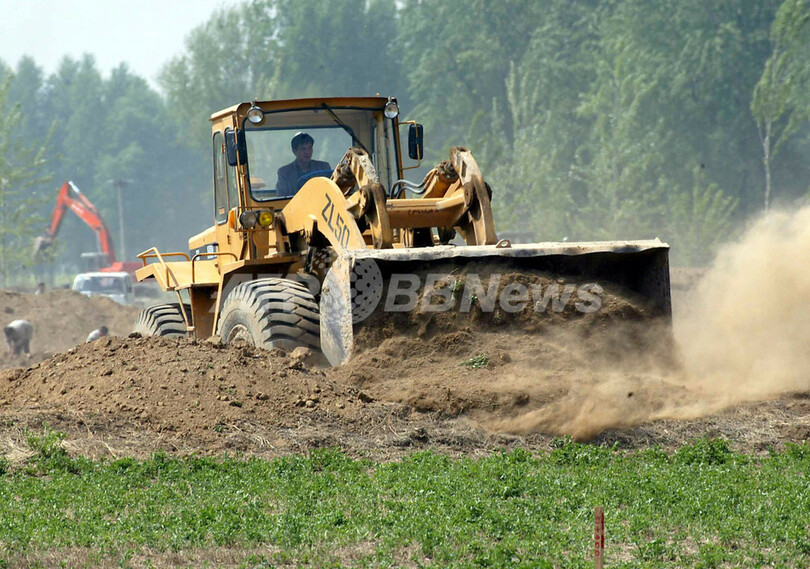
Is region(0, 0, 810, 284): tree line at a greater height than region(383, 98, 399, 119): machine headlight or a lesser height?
greater

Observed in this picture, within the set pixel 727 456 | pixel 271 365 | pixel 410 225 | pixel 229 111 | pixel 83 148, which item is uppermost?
pixel 83 148

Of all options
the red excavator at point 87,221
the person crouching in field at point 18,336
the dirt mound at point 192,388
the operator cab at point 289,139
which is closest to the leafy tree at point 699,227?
the red excavator at point 87,221

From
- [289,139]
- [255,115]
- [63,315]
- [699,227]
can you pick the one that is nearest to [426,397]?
[255,115]

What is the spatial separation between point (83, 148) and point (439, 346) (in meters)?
96.4

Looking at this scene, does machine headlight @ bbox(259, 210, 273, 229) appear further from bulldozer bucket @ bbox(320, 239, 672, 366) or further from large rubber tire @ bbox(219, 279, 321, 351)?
bulldozer bucket @ bbox(320, 239, 672, 366)

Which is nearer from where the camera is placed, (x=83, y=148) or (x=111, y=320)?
(x=111, y=320)

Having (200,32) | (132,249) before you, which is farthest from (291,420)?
(132,249)

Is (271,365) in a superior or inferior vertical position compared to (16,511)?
superior

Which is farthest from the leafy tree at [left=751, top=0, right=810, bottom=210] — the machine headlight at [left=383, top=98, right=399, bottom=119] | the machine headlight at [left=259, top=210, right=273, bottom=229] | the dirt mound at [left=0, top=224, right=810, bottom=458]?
the dirt mound at [left=0, top=224, right=810, bottom=458]

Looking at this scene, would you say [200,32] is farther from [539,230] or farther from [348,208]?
[348,208]

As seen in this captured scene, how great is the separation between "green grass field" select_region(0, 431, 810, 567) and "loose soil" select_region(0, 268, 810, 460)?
0.48 m

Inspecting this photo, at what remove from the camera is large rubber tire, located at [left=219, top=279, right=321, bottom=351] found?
11242 mm

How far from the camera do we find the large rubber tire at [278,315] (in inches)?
443

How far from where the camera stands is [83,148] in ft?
331
